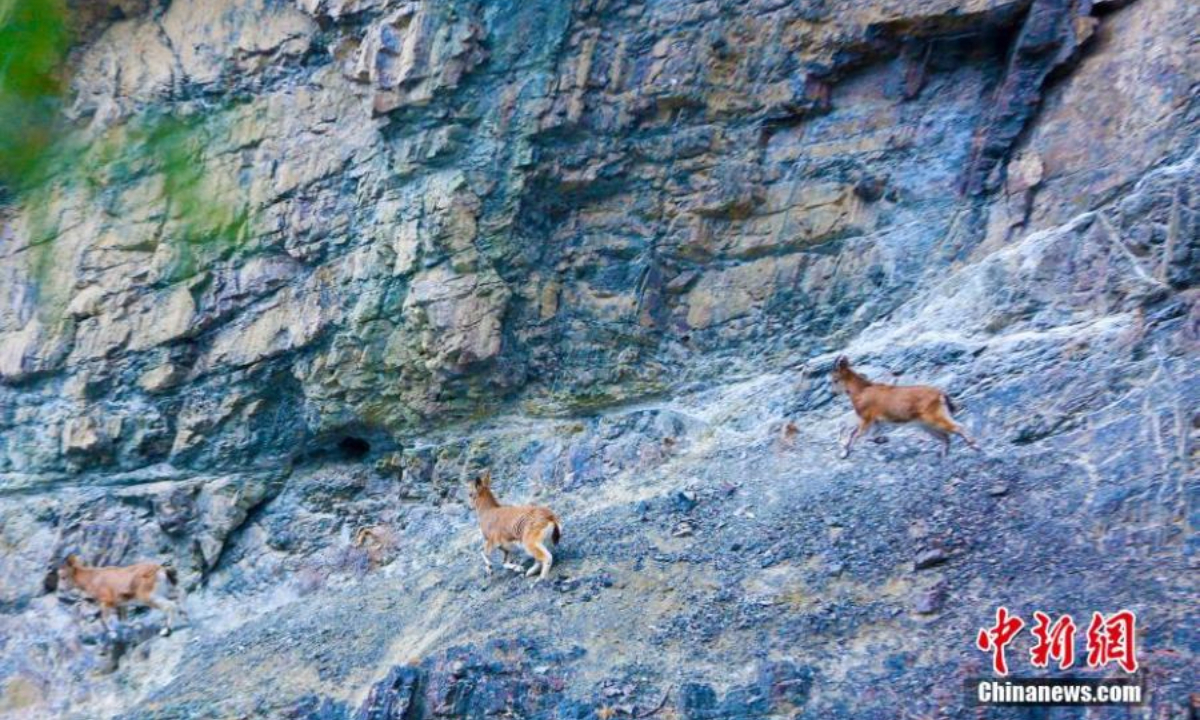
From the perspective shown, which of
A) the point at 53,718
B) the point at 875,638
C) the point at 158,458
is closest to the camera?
the point at 875,638

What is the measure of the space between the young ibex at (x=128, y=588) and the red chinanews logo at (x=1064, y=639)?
38.6 feet

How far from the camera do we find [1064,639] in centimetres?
1058

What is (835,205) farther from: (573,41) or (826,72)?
(573,41)

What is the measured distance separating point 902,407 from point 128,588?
11092mm

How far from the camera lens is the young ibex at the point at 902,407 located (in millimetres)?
14375

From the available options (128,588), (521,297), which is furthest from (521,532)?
(128,588)

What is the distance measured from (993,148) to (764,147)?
11.0ft

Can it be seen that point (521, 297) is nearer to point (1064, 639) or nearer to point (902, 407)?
point (902, 407)

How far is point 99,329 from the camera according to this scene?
19656mm

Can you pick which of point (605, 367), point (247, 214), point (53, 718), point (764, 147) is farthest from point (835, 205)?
point (53, 718)

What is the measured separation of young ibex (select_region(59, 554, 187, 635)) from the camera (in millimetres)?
17438

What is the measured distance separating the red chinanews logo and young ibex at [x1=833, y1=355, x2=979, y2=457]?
3.49 m

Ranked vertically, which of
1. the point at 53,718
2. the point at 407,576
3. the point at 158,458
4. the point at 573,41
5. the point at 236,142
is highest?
the point at 573,41

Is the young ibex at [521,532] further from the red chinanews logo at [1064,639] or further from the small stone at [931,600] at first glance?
the red chinanews logo at [1064,639]
